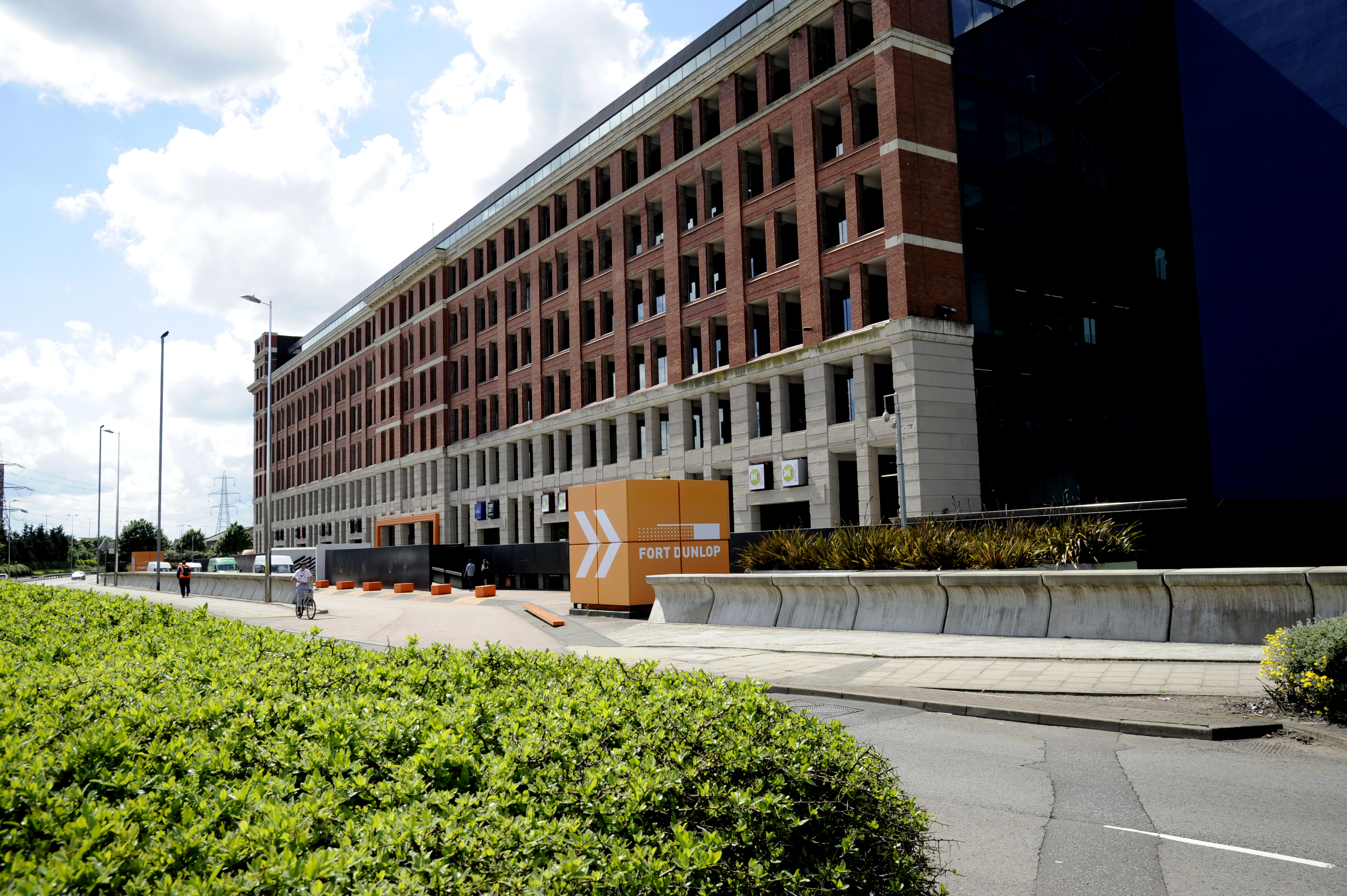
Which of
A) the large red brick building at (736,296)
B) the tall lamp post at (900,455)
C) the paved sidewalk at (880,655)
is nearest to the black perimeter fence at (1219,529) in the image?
the tall lamp post at (900,455)

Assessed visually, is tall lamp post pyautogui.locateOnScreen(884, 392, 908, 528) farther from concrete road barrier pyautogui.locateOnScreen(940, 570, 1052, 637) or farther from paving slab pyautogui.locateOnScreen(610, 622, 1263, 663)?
concrete road barrier pyautogui.locateOnScreen(940, 570, 1052, 637)

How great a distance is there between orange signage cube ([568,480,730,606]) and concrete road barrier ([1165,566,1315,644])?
1367 centimetres

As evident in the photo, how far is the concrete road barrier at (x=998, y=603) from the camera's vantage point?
50.8 ft

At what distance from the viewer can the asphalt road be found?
5363 millimetres

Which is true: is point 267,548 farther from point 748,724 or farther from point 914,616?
point 748,724

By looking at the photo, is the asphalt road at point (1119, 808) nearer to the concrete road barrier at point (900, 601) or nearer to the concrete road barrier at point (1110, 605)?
the concrete road barrier at point (1110, 605)

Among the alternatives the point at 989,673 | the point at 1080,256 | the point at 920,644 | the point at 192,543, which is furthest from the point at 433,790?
the point at 192,543

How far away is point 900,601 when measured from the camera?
1781 centimetres

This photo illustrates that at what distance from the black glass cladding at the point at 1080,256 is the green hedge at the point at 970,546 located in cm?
1351

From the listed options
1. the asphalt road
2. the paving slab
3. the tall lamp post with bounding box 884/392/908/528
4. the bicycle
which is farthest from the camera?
the bicycle

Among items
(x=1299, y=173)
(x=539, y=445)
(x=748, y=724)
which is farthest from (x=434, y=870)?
(x=539, y=445)

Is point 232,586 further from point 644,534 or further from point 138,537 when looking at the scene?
point 138,537

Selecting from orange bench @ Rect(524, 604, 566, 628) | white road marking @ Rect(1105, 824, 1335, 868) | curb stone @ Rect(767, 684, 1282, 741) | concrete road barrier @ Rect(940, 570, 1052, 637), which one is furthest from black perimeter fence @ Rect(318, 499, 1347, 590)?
white road marking @ Rect(1105, 824, 1335, 868)

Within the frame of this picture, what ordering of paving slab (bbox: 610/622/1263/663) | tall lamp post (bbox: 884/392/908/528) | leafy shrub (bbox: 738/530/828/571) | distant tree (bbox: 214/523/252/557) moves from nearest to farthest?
1. paving slab (bbox: 610/622/1263/663)
2. leafy shrub (bbox: 738/530/828/571)
3. tall lamp post (bbox: 884/392/908/528)
4. distant tree (bbox: 214/523/252/557)
